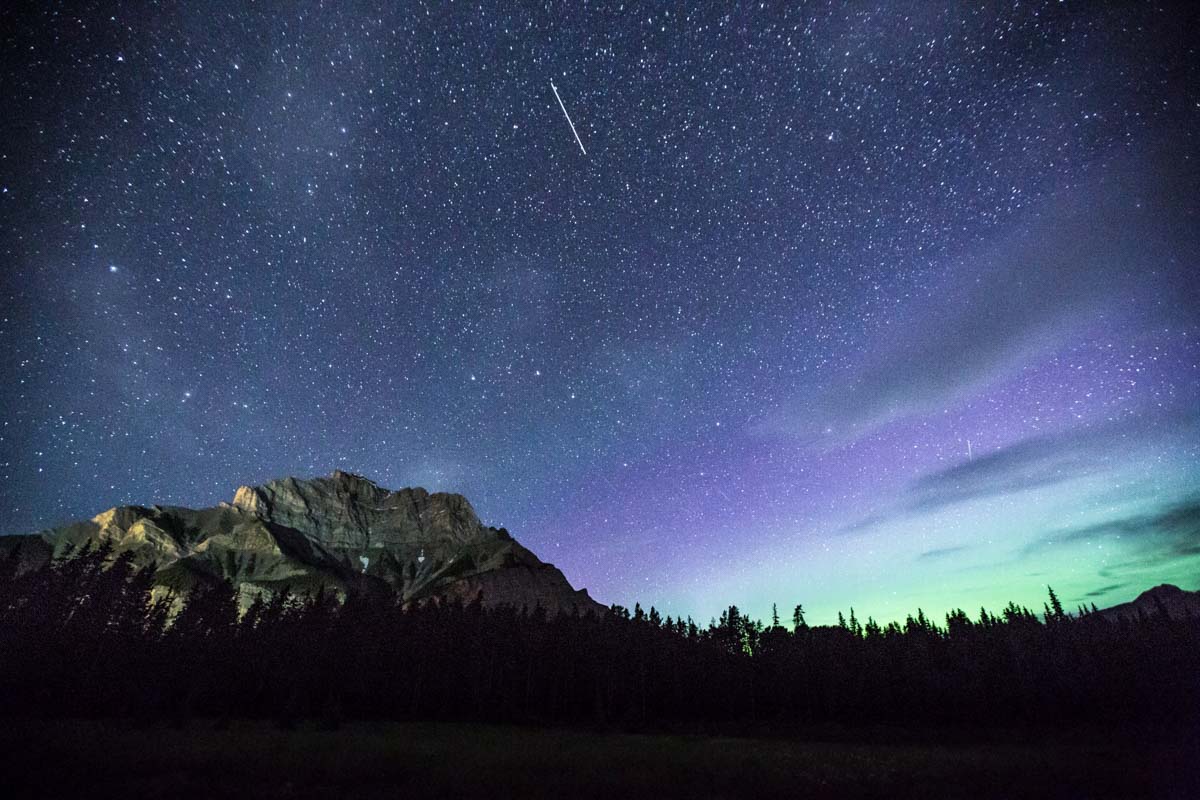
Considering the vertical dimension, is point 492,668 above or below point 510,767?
above

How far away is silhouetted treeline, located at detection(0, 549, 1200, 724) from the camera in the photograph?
69750 mm

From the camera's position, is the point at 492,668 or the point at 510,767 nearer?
the point at 510,767

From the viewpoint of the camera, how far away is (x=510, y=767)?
38.3 meters

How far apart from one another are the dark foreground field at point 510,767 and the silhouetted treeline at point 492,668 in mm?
18199

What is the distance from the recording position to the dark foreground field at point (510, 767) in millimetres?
29156

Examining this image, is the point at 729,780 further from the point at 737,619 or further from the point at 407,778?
the point at 737,619

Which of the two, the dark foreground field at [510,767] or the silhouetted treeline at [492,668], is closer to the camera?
the dark foreground field at [510,767]

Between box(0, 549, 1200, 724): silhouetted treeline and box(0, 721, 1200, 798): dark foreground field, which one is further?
box(0, 549, 1200, 724): silhouetted treeline

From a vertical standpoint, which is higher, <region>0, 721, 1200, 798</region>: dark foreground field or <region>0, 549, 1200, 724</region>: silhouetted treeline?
<region>0, 549, 1200, 724</region>: silhouetted treeline

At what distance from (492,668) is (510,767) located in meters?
54.6

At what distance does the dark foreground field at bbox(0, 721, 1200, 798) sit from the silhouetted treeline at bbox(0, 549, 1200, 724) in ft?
59.7

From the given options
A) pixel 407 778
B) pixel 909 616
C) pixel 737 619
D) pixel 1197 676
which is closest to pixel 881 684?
pixel 737 619

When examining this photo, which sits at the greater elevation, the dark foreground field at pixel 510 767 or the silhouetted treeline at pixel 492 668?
the silhouetted treeline at pixel 492 668

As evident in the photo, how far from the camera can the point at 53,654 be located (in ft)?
229
